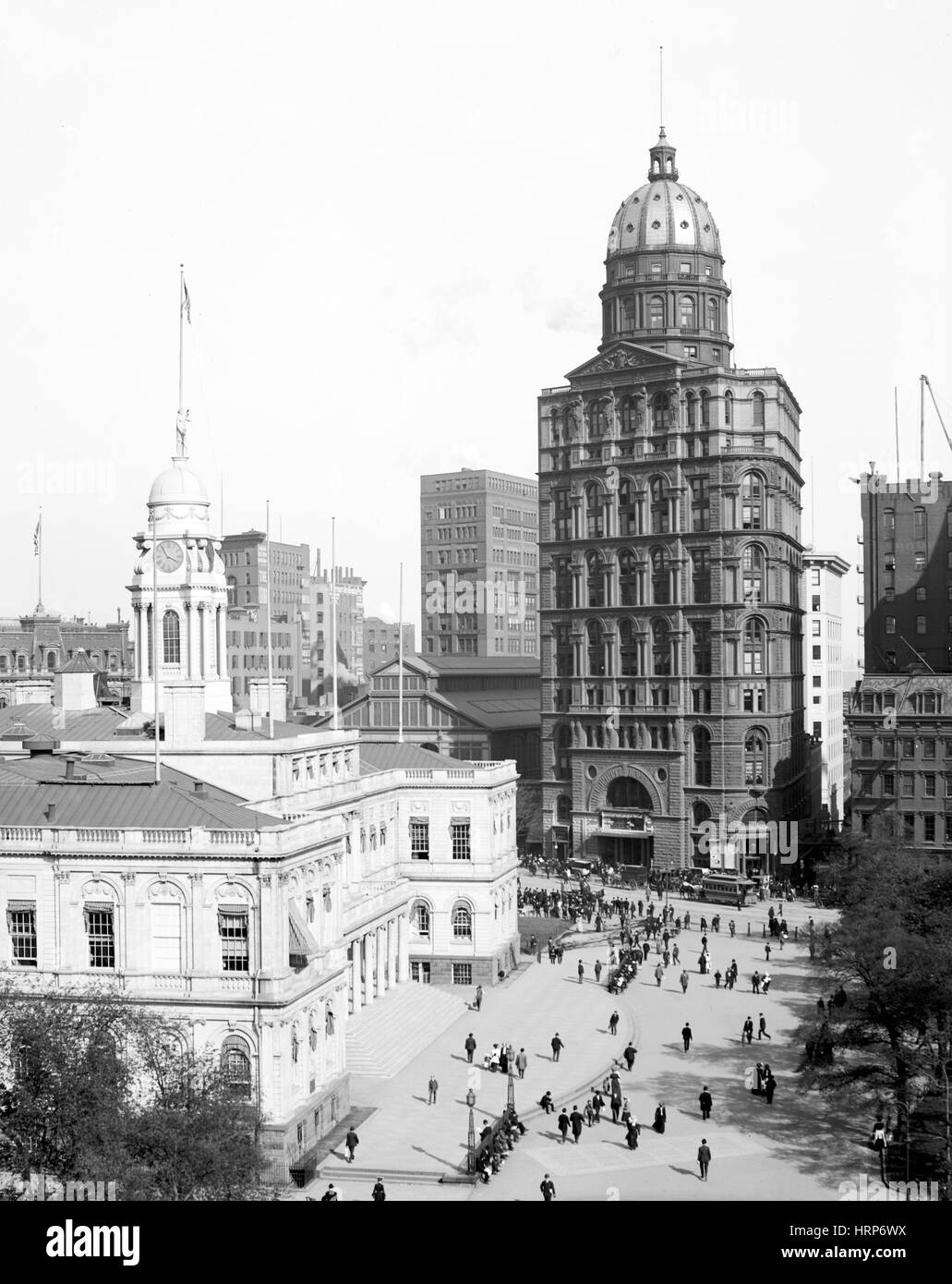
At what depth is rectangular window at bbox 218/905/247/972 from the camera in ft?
165

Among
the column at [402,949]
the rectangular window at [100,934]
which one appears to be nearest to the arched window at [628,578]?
the column at [402,949]

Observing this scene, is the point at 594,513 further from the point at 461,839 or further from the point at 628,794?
the point at 461,839

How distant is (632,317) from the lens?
12712 cm

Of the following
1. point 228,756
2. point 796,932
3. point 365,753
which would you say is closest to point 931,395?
point 796,932

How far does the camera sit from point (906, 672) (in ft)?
373

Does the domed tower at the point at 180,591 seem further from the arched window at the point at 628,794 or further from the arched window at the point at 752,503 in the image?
the arched window at the point at 752,503

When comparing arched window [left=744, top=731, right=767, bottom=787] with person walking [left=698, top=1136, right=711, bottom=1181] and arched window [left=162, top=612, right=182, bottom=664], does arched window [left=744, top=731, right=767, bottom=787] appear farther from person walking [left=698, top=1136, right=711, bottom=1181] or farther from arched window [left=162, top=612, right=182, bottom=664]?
person walking [left=698, top=1136, right=711, bottom=1181]

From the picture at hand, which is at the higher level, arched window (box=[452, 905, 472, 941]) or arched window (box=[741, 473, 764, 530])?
arched window (box=[741, 473, 764, 530])

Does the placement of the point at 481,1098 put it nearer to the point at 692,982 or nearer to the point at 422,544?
the point at 692,982

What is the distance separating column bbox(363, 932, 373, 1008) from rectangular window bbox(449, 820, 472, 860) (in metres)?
12.2

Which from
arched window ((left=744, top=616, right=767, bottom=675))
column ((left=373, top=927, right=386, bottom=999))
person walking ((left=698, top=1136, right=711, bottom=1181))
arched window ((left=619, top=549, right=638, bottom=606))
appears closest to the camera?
person walking ((left=698, top=1136, right=711, bottom=1181))

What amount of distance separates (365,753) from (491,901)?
13.4m

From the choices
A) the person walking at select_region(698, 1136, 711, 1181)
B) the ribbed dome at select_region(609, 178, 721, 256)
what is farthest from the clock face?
the ribbed dome at select_region(609, 178, 721, 256)

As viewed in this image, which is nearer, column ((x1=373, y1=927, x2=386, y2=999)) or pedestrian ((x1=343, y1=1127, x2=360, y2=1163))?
pedestrian ((x1=343, y1=1127, x2=360, y2=1163))
